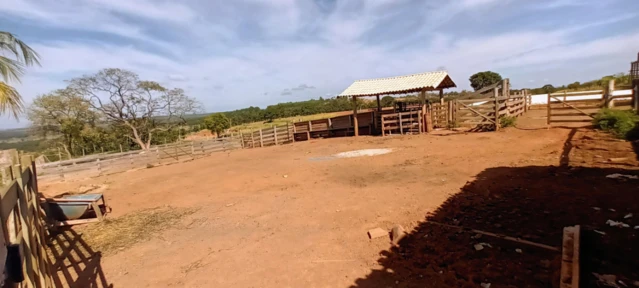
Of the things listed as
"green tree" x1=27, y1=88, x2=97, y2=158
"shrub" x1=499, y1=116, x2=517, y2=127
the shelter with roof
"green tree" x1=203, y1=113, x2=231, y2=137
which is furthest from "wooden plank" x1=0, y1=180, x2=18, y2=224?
"green tree" x1=203, y1=113, x2=231, y2=137

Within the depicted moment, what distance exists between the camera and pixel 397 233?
17.0 ft

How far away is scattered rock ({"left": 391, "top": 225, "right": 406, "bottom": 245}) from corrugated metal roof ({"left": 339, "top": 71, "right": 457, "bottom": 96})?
46.2ft

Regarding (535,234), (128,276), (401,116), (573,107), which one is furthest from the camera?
(401,116)

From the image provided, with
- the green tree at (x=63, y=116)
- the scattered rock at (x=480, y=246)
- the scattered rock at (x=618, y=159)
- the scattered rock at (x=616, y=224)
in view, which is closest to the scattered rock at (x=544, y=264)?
the scattered rock at (x=480, y=246)

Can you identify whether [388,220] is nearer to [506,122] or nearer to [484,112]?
[506,122]

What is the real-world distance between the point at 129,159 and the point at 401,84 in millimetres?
17137

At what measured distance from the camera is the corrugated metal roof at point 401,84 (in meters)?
18.1

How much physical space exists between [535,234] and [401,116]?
49.0 ft

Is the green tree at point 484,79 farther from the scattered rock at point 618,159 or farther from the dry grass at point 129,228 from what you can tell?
the dry grass at point 129,228

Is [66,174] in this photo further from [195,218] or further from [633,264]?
[633,264]

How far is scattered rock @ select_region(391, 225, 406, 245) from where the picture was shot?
5.09 metres

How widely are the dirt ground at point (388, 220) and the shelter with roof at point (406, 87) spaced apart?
7673 mm

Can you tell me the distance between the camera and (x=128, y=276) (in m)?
5.14

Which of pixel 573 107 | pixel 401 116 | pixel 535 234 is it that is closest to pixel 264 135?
pixel 401 116
